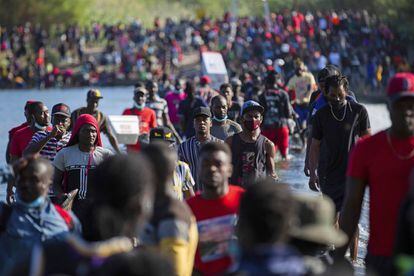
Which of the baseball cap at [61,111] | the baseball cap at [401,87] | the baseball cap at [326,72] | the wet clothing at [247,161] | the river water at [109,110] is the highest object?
the baseball cap at [401,87]

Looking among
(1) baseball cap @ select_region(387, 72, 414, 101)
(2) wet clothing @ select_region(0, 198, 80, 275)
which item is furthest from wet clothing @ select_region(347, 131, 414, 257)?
(2) wet clothing @ select_region(0, 198, 80, 275)

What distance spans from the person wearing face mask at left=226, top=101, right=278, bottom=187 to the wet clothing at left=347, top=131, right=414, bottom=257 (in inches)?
167

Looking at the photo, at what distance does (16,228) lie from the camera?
24.5ft

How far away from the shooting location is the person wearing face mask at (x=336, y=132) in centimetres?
1076

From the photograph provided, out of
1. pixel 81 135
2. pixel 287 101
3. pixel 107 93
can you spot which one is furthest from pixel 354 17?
pixel 81 135

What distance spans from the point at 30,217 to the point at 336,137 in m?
4.03

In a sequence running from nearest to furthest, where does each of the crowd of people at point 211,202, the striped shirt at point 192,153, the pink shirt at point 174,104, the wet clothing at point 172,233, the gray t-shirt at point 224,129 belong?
the crowd of people at point 211,202
the wet clothing at point 172,233
the striped shirt at point 192,153
the gray t-shirt at point 224,129
the pink shirt at point 174,104

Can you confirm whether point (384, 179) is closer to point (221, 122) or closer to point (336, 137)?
point (336, 137)

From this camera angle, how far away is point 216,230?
7.36 m

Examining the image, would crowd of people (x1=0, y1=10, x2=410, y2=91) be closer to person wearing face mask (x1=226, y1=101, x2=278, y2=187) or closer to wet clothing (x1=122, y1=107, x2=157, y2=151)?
wet clothing (x1=122, y1=107, x2=157, y2=151)

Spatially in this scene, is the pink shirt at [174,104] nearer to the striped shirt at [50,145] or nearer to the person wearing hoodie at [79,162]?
the striped shirt at [50,145]

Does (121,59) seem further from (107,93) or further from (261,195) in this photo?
(261,195)

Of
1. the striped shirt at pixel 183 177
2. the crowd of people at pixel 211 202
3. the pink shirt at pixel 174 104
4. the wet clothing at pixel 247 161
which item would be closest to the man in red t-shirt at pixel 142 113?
the pink shirt at pixel 174 104

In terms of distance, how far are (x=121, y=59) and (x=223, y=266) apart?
59.8 m
